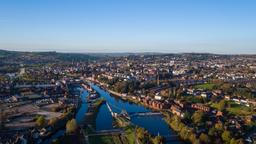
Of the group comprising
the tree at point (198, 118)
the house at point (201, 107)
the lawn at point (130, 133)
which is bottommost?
the house at point (201, 107)

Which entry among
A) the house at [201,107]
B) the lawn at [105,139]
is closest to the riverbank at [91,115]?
the lawn at [105,139]

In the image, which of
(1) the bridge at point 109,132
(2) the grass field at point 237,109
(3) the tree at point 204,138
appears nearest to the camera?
(3) the tree at point 204,138

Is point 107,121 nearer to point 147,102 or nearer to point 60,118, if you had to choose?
point 60,118

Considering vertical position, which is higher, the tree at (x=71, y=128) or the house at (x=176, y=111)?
the tree at (x=71, y=128)

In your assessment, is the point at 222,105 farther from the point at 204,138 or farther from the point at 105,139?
the point at 105,139

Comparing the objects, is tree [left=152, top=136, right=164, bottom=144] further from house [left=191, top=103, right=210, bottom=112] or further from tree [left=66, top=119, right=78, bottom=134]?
house [left=191, top=103, right=210, bottom=112]

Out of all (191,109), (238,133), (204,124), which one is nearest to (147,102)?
(191,109)

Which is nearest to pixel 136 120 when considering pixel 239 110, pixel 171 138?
pixel 171 138

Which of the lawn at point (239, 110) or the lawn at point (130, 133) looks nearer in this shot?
the lawn at point (130, 133)

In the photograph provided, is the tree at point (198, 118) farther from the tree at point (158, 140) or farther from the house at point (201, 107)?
the tree at point (158, 140)

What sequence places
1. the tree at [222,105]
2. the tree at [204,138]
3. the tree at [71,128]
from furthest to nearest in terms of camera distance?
the tree at [222,105] → the tree at [71,128] → the tree at [204,138]

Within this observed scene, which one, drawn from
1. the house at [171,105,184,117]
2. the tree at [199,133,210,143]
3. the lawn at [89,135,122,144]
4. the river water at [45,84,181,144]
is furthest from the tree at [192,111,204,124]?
the lawn at [89,135,122,144]
